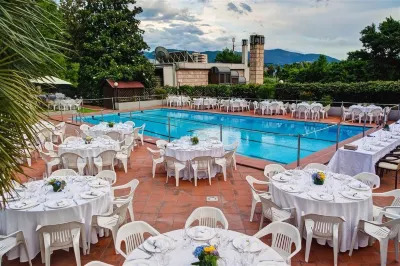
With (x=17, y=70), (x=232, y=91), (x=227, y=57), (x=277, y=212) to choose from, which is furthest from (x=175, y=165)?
(x=227, y=57)

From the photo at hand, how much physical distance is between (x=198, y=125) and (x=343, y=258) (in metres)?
12.8

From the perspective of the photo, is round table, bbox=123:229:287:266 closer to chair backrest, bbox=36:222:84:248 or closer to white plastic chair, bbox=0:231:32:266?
chair backrest, bbox=36:222:84:248

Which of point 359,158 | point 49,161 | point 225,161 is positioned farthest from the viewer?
point 49,161

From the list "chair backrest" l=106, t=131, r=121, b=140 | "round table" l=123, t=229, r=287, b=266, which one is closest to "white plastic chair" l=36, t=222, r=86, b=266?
"round table" l=123, t=229, r=287, b=266

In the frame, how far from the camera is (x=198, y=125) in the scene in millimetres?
16562

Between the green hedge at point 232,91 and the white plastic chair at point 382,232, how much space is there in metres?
16.2

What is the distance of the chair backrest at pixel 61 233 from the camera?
12.2ft

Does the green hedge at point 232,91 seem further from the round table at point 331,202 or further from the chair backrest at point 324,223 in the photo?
the chair backrest at point 324,223

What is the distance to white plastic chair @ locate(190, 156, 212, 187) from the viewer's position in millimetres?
6883

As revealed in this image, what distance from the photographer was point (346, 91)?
55.2ft

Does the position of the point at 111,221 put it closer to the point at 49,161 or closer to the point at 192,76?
the point at 49,161

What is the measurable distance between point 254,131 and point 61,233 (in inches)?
222

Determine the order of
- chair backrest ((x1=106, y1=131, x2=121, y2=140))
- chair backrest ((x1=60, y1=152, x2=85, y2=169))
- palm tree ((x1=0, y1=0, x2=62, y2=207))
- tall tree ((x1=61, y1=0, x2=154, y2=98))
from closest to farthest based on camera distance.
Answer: palm tree ((x1=0, y1=0, x2=62, y2=207)), chair backrest ((x1=60, y1=152, x2=85, y2=169)), chair backrest ((x1=106, y1=131, x2=121, y2=140)), tall tree ((x1=61, y1=0, x2=154, y2=98))

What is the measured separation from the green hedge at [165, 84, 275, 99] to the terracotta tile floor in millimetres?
12732
